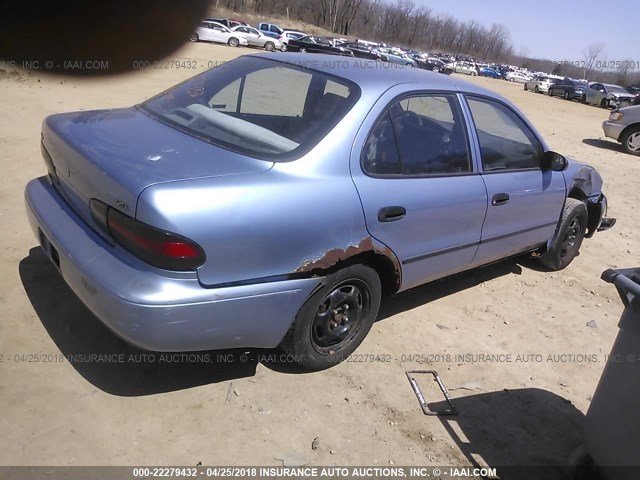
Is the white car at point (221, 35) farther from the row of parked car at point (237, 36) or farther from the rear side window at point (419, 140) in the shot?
the rear side window at point (419, 140)

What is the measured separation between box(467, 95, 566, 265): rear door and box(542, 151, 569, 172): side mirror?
0.14 ft

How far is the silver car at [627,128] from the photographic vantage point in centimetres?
1263

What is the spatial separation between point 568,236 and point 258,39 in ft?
124

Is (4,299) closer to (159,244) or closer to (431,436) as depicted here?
(159,244)

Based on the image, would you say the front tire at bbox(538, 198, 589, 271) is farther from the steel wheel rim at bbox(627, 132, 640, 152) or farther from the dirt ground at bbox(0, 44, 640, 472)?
the steel wheel rim at bbox(627, 132, 640, 152)

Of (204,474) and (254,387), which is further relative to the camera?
(254,387)

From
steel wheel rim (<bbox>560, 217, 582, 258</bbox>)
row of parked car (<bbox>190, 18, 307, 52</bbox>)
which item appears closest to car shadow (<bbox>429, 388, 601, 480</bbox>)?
steel wheel rim (<bbox>560, 217, 582, 258</bbox>)

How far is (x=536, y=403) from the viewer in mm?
3207

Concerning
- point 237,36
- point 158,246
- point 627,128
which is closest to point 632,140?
point 627,128

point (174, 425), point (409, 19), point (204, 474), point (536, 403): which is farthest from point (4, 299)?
point (409, 19)

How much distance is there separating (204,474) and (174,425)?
0.33 m

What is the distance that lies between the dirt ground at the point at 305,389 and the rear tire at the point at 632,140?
33.0 feet

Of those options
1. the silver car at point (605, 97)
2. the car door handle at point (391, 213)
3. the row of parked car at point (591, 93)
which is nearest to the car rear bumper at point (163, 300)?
the car door handle at point (391, 213)

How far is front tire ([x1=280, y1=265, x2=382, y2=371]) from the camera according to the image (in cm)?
285
